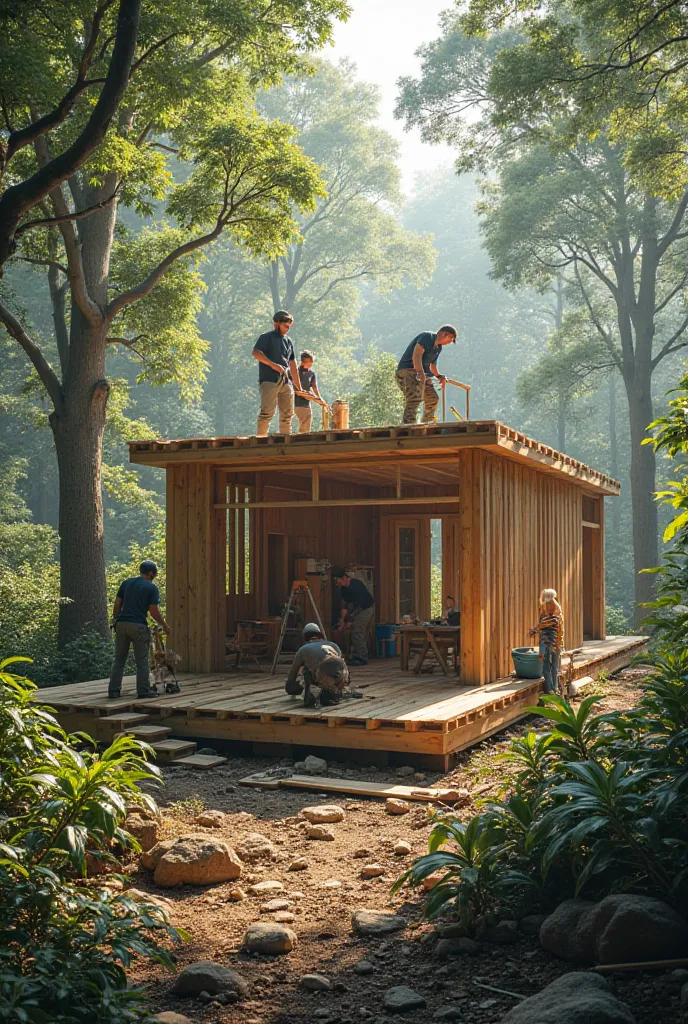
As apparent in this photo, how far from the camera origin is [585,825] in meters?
4.31

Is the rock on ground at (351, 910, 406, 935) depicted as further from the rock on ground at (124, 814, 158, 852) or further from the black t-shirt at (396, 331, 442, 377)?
the black t-shirt at (396, 331, 442, 377)

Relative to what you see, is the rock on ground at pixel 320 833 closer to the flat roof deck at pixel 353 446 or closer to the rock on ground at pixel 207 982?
the rock on ground at pixel 207 982

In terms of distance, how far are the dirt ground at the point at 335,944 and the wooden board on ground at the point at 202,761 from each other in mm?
921

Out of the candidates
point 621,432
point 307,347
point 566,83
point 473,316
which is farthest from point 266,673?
point 473,316

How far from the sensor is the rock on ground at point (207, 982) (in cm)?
426

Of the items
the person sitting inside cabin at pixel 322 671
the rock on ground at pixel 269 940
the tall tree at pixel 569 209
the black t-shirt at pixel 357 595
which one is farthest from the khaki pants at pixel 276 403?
the tall tree at pixel 569 209

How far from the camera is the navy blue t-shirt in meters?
9.83

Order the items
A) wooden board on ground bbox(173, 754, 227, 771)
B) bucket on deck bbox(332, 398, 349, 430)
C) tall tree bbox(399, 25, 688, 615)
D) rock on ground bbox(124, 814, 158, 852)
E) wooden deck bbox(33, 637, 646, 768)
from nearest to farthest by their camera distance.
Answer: rock on ground bbox(124, 814, 158, 852) < wooden deck bbox(33, 637, 646, 768) < wooden board on ground bbox(173, 754, 227, 771) < bucket on deck bbox(332, 398, 349, 430) < tall tree bbox(399, 25, 688, 615)

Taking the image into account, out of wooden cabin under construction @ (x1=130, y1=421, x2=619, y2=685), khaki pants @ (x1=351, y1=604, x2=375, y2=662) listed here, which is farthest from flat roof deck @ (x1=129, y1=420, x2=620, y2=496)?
khaki pants @ (x1=351, y1=604, x2=375, y2=662)

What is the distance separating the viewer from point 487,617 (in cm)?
1088

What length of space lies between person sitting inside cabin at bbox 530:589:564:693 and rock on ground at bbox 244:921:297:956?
6.53 m

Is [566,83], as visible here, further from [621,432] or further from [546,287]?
[621,432]

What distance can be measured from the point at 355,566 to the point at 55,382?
5.80m

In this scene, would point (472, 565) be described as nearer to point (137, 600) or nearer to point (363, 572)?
point (137, 600)
